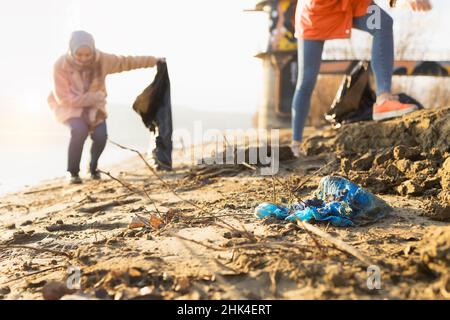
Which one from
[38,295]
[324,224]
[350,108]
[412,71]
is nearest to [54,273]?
[38,295]

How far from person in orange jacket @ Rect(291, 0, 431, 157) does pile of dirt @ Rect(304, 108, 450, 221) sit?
198 millimetres

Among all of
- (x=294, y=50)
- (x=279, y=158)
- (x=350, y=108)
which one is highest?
(x=294, y=50)

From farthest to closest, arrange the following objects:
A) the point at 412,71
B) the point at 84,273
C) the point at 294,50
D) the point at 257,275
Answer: the point at 294,50
the point at 412,71
the point at 84,273
the point at 257,275

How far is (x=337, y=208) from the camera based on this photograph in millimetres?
1803

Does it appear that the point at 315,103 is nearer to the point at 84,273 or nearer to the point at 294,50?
the point at 294,50

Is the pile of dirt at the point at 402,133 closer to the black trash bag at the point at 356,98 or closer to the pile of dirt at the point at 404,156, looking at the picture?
the pile of dirt at the point at 404,156

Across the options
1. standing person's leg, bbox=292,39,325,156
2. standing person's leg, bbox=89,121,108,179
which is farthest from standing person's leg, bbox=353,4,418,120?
standing person's leg, bbox=89,121,108,179

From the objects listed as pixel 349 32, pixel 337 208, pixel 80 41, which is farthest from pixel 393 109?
pixel 80 41

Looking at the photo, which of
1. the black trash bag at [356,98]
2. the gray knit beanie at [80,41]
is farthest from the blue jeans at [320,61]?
the gray knit beanie at [80,41]

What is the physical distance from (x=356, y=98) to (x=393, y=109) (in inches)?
33.8

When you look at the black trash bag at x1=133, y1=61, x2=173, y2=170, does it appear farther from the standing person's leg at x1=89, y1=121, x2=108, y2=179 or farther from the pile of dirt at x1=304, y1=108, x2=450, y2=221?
the pile of dirt at x1=304, y1=108, x2=450, y2=221

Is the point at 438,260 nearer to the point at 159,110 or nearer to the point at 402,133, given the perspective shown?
the point at 402,133

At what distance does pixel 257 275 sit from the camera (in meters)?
1.27

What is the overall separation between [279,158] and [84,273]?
2211 millimetres
